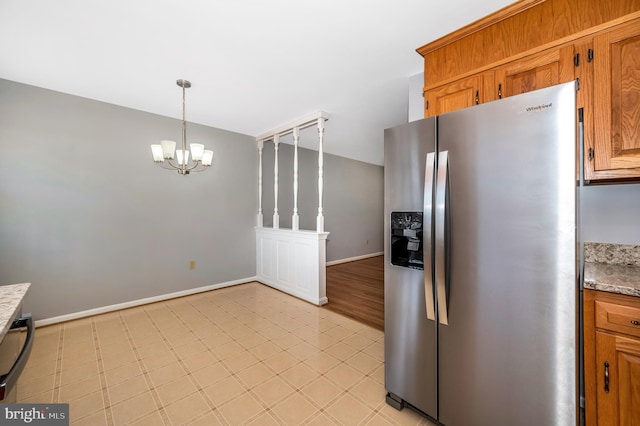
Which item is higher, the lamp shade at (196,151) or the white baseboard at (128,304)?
the lamp shade at (196,151)

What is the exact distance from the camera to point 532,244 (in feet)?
3.76

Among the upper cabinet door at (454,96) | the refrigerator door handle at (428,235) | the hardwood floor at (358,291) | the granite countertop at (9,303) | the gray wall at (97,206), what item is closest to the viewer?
the granite countertop at (9,303)

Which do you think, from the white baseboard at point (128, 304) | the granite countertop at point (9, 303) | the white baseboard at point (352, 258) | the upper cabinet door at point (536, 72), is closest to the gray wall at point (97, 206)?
the white baseboard at point (128, 304)

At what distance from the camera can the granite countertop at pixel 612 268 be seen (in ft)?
3.69

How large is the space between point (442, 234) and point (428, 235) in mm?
70

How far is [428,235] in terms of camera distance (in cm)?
139

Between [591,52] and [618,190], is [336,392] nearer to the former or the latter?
→ [618,190]

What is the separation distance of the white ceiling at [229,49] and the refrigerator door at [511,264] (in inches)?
39.4

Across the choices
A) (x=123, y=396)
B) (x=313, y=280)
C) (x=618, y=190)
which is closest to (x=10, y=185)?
(x=123, y=396)

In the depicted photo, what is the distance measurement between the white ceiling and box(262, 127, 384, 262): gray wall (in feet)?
4.72

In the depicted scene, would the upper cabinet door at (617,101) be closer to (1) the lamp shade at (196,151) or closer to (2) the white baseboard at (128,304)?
(1) the lamp shade at (196,151)

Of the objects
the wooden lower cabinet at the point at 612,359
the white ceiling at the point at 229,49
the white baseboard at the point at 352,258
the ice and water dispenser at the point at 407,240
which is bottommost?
the white baseboard at the point at 352,258

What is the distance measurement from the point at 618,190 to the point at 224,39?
9.38ft

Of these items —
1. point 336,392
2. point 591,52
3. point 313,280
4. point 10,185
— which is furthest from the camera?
point 313,280
